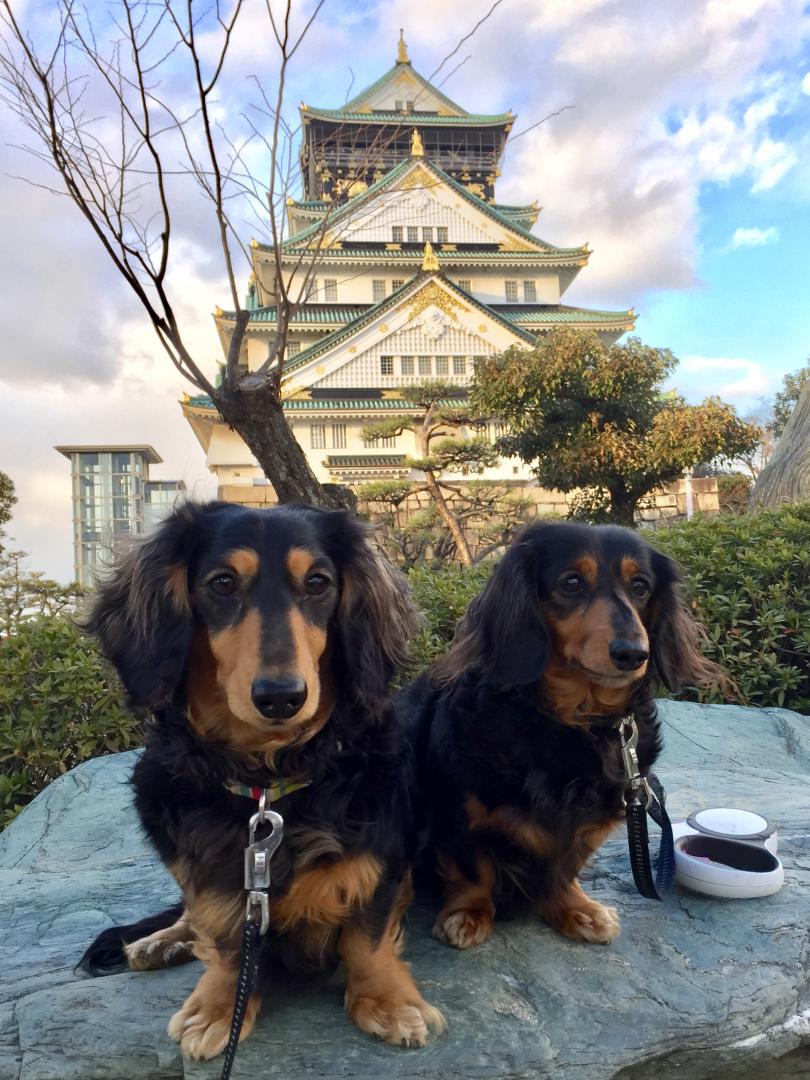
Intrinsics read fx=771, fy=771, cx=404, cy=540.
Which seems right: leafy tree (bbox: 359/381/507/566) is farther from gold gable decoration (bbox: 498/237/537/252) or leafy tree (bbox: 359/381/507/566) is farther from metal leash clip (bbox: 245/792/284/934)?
gold gable decoration (bbox: 498/237/537/252)

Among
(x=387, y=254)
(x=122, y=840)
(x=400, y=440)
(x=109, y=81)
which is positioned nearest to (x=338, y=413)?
(x=400, y=440)

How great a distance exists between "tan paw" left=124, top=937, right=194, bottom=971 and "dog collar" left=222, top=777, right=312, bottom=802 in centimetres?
58

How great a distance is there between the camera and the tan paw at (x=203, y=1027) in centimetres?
159

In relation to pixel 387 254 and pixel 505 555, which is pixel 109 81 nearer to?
pixel 505 555

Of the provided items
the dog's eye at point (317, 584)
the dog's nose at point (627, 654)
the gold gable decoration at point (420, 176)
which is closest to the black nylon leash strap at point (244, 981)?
the dog's eye at point (317, 584)

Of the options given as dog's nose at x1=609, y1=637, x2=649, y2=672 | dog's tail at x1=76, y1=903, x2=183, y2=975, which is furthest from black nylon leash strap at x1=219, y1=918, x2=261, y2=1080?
dog's nose at x1=609, y1=637, x2=649, y2=672

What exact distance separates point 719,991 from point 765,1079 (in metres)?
0.35

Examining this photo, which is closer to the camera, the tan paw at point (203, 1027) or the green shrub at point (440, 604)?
the tan paw at point (203, 1027)

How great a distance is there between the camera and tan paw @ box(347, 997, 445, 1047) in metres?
1.62

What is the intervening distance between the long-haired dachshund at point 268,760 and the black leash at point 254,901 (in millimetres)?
57

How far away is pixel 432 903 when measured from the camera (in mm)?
2246

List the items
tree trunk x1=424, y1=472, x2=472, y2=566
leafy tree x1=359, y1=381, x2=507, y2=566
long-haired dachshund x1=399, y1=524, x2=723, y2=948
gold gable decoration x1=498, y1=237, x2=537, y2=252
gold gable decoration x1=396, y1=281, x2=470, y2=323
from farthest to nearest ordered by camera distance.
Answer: gold gable decoration x1=498, y1=237, x2=537, y2=252 < gold gable decoration x1=396, y1=281, x2=470, y2=323 < leafy tree x1=359, y1=381, x2=507, y2=566 < tree trunk x1=424, y1=472, x2=472, y2=566 < long-haired dachshund x1=399, y1=524, x2=723, y2=948

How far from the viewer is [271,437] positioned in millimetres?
5348

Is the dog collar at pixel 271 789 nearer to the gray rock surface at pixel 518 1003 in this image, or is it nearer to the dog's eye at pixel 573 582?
the gray rock surface at pixel 518 1003
